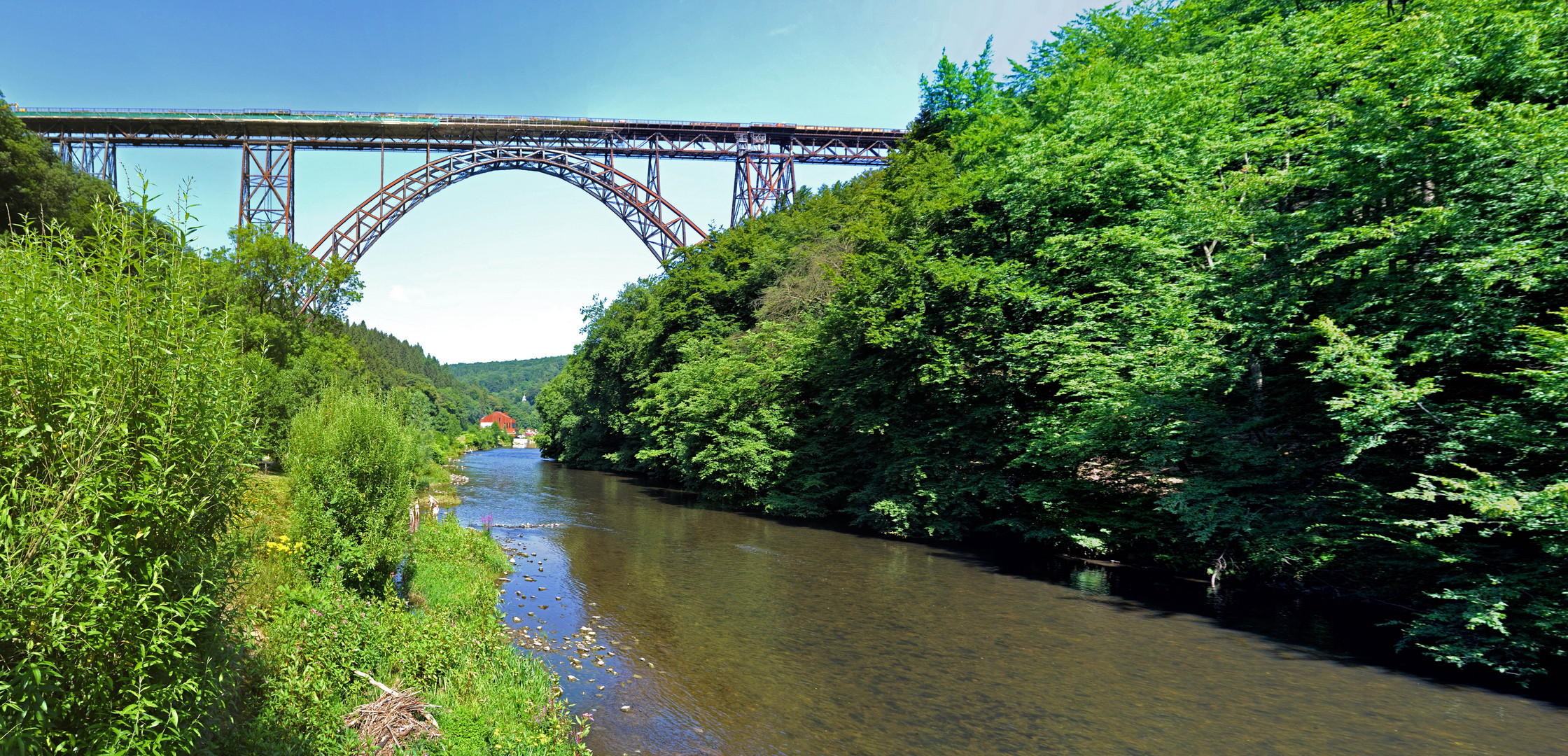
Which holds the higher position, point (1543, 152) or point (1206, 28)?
point (1206, 28)

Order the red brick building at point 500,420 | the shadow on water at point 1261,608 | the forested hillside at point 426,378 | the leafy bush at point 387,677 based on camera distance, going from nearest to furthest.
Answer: the leafy bush at point 387,677, the shadow on water at point 1261,608, the forested hillside at point 426,378, the red brick building at point 500,420

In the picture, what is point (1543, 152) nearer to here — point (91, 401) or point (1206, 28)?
point (1206, 28)

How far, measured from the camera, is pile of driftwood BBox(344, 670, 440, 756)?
6.97 metres

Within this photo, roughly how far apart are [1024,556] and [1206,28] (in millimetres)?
16897

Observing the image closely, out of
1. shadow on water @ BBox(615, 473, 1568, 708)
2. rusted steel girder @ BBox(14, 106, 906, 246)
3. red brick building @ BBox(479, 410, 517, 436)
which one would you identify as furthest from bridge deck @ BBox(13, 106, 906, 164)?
red brick building @ BBox(479, 410, 517, 436)

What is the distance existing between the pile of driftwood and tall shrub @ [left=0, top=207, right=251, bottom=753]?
340 cm

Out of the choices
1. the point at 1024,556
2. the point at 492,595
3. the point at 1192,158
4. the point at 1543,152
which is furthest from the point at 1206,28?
the point at 492,595

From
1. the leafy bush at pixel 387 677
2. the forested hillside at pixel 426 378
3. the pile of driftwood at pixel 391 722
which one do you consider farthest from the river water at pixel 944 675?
the forested hillside at pixel 426 378

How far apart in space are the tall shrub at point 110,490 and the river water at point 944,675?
17.9 feet

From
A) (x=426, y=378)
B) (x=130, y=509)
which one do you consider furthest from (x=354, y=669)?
(x=426, y=378)

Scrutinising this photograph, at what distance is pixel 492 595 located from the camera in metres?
13.4

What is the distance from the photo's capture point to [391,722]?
721cm

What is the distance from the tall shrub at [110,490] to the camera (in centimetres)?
307

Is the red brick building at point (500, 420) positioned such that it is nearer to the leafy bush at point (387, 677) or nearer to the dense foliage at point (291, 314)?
the dense foliage at point (291, 314)
